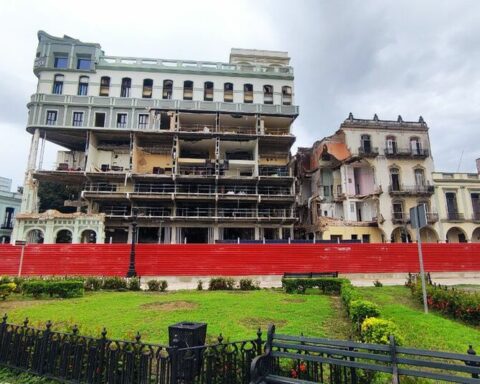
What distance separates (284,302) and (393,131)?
105 ft

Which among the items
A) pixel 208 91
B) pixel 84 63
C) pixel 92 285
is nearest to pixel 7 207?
pixel 84 63

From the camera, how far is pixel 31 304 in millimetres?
12359

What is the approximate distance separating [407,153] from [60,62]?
144 feet

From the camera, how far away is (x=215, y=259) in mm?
21172

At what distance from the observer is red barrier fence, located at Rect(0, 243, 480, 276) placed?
68.0ft

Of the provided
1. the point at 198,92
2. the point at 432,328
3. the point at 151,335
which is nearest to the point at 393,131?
the point at 198,92

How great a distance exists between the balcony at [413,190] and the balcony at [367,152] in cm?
412

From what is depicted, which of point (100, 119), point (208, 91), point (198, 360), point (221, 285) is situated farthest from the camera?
point (208, 91)

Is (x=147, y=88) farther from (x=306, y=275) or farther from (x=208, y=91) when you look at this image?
(x=306, y=275)

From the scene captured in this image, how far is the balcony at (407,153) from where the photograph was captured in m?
36.0

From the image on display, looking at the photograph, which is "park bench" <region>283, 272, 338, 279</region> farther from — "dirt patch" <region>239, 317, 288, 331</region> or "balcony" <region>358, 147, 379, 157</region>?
"balcony" <region>358, 147, 379, 157</region>

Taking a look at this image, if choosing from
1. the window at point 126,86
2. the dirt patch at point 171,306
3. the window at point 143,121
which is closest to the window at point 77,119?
the window at point 126,86

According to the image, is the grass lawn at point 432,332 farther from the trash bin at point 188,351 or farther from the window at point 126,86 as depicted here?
the window at point 126,86

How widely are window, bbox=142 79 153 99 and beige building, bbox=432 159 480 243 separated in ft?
118
